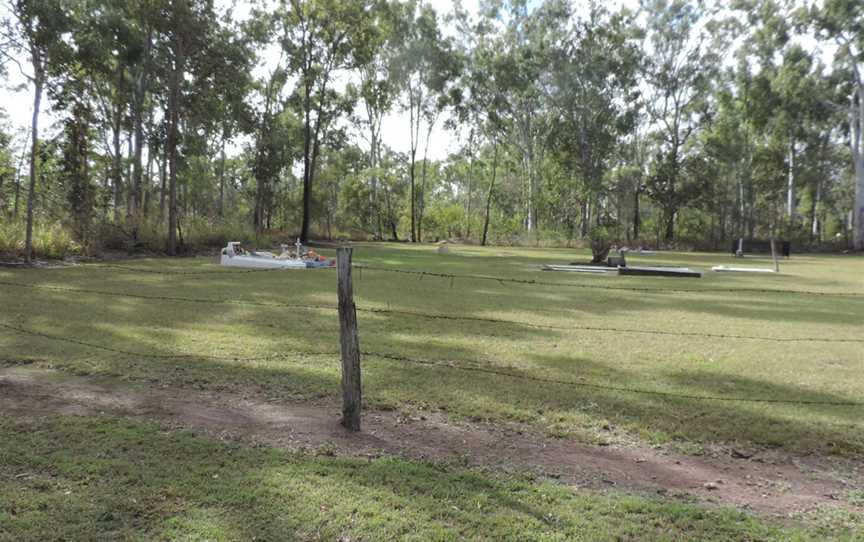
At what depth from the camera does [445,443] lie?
320 centimetres

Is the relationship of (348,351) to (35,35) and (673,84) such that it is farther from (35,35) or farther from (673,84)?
(673,84)

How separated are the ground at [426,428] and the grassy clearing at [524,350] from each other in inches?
1.3

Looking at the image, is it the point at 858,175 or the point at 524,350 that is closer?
the point at 524,350

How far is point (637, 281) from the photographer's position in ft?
40.7

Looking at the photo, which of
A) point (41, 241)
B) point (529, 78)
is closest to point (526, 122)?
point (529, 78)

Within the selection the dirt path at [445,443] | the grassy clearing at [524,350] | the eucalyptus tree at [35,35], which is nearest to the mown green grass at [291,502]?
the dirt path at [445,443]

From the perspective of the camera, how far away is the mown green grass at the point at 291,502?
7.27 ft

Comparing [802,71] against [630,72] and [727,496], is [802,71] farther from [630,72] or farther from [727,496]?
[727,496]

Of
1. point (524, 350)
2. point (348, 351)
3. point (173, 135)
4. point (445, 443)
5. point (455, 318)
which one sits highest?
point (173, 135)

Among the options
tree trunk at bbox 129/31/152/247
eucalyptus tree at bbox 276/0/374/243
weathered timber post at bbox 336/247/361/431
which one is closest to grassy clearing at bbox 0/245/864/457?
weathered timber post at bbox 336/247/361/431

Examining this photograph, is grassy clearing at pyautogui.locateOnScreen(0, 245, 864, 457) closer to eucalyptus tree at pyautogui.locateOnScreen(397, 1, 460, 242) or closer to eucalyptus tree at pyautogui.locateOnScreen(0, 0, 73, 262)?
eucalyptus tree at pyautogui.locateOnScreen(0, 0, 73, 262)

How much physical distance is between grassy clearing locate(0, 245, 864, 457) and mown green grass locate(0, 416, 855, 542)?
2.98 ft

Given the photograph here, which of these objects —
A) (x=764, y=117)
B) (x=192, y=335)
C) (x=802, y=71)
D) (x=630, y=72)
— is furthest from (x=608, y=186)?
(x=192, y=335)

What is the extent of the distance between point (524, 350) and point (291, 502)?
343 cm
